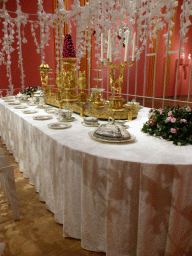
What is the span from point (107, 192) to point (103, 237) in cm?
34

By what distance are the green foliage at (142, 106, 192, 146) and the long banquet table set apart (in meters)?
0.06

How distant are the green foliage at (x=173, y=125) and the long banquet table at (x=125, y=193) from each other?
0.06 meters

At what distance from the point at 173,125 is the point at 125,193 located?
57cm

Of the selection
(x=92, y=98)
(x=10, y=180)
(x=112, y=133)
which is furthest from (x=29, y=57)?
(x=112, y=133)

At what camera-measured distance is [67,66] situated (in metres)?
2.86

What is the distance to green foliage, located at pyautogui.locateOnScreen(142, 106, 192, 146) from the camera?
133 cm

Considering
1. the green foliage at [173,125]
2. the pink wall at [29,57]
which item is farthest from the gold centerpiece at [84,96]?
the pink wall at [29,57]

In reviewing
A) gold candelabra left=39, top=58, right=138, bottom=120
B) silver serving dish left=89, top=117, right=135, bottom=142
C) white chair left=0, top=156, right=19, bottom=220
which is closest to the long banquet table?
silver serving dish left=89, top=117, right=135, bottom=142

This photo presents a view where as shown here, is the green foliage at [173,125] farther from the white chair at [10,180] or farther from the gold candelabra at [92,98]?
the white chair at [10,180]

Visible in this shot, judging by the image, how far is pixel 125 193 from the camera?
1102mm

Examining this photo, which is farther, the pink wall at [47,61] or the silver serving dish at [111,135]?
the pink wall at [47,61]

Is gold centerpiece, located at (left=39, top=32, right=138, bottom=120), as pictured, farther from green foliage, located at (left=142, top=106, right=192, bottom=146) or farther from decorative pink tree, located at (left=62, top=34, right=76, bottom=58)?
green foliage, located at (left=142, top=106, right=192, bottom=146)

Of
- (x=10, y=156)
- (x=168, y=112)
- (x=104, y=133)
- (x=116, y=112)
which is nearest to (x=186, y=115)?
(x=168, y=112)

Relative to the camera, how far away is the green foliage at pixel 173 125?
1332 millimetres
